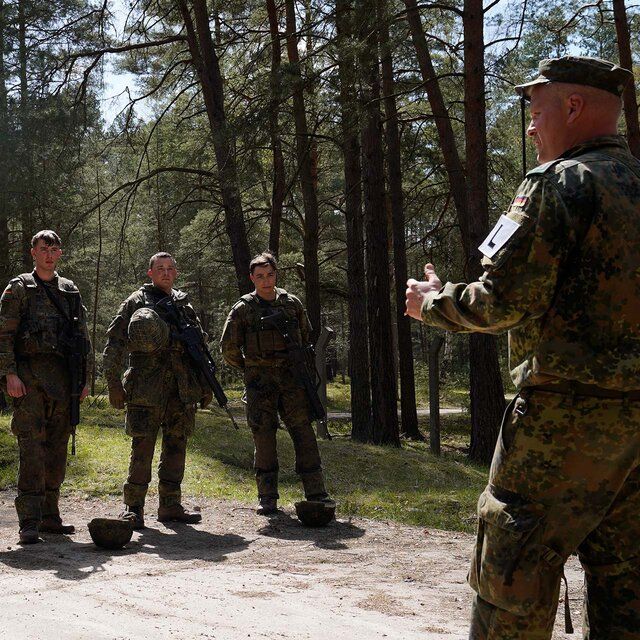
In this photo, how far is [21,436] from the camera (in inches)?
288

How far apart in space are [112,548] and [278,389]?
2292mm

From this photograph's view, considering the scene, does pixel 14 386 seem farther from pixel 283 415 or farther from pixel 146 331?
pixel 283 415

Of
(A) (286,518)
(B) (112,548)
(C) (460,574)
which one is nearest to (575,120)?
(C) (460,574)

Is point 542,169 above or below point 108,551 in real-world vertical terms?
above

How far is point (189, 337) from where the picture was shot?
808 cm

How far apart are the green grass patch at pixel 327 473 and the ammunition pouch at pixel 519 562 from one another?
5.39 m

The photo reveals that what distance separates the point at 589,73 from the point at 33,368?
556 cm

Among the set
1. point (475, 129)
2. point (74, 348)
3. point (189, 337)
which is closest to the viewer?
point (74, 348)

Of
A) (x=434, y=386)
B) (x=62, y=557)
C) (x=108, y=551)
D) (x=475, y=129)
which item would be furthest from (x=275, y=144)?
(x=62, y=557)

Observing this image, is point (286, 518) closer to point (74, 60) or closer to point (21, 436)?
point (21, 436)

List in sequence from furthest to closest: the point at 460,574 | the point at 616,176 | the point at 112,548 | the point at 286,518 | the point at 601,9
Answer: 1. the point at 601,9
2. the point at 286,518
3. the point at 112,548
4. the point at 460,574
5. the point at 616,176

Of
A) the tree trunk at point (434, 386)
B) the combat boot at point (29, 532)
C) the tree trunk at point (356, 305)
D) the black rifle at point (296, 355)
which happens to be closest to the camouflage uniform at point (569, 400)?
the combat boot at point (29, 532)

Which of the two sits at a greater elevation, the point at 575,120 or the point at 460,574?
the point at 575,120

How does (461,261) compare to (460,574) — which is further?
(461,261)
